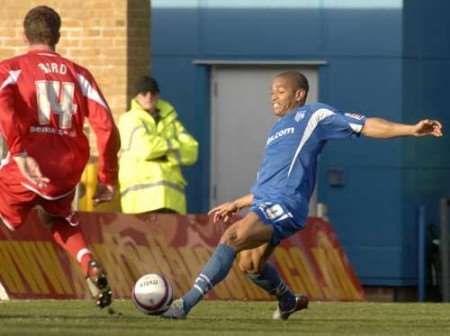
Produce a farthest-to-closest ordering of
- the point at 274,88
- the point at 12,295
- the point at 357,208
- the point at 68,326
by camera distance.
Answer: the point at 357,208 < the point at 12,295 < the point at 274,88 < the point at 68,326

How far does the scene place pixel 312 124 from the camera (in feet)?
41.6

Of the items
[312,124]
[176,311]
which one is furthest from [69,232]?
[312,124]

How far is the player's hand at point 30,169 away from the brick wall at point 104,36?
7806 mm

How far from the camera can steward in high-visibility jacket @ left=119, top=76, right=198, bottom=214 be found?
1778cm

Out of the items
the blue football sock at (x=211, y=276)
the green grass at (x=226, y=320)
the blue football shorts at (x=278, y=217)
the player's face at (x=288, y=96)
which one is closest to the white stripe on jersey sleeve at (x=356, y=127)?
the player's face at (x=288, y=96)

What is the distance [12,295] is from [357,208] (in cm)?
618

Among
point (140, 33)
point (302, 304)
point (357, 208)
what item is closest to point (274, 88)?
point (302, 304)

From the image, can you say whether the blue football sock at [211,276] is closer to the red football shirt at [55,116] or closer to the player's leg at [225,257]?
the player's leg at [225,257]

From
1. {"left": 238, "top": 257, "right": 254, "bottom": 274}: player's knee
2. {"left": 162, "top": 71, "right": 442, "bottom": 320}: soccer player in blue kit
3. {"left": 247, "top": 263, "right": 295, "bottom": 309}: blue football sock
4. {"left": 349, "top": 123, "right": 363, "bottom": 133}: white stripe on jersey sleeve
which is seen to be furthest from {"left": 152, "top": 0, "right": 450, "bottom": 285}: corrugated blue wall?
{"left": 349, "top": 123, "right": 363, "bottom": 133}: white stripe on jersey sleeve

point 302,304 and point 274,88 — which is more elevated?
point 274,88

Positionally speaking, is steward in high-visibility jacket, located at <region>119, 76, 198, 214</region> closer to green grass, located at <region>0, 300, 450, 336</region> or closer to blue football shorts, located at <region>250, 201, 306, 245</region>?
green grass, located at <region>0, 300, 450, 336</region>

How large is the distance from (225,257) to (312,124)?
1.08 metres

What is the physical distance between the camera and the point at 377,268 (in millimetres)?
21625

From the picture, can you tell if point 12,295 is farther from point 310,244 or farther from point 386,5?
point 386,5
